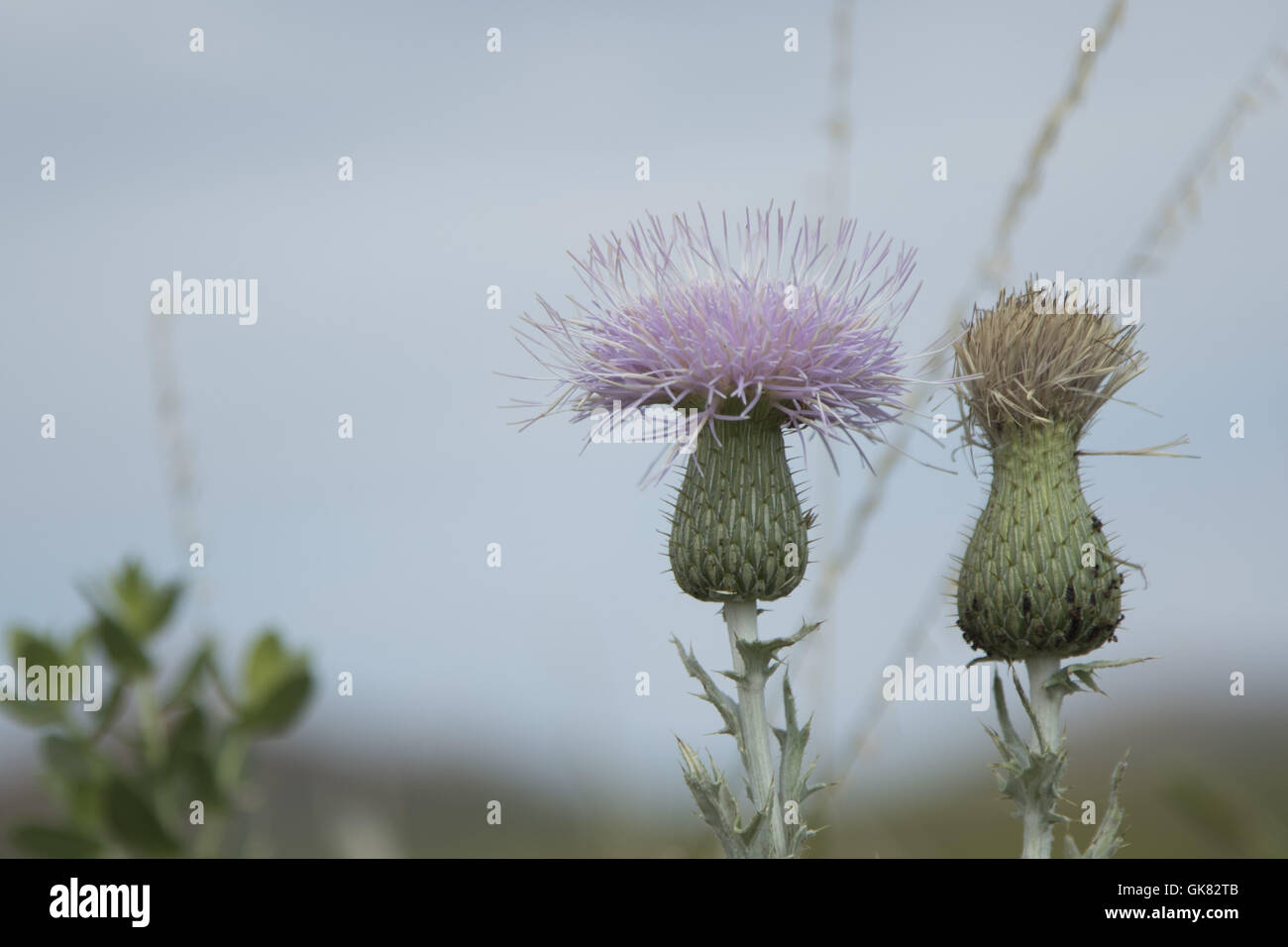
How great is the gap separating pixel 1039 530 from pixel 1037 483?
0.21 m

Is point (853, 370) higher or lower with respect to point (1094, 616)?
higher

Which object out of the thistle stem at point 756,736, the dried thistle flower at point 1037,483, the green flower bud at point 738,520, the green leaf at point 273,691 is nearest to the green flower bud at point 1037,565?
the dried thistle flower at point 1037,483

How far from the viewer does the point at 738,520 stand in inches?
163

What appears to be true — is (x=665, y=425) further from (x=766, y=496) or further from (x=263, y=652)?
(x=263, y=652)

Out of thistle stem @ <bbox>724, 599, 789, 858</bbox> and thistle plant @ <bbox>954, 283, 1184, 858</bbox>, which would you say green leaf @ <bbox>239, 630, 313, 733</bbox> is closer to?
thistle stem @ <bbox>724, 599, 789, 858</bbox>

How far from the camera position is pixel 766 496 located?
423 cm

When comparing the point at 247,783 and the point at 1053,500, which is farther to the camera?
the point at 1053,500

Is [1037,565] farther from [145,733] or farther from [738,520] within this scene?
[145,733]

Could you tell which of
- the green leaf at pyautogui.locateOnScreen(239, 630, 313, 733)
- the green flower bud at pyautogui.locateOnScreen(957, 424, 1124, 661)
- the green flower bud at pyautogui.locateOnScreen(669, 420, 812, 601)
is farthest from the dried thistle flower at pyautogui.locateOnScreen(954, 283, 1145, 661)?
the green leaf at pyautogui.locateOnScreen(239, 630, 313, 733)

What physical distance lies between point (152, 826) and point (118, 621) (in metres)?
0.19

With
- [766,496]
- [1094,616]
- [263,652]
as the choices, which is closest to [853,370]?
[766,496]

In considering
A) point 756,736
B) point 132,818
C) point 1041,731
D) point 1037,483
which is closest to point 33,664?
point 132,818

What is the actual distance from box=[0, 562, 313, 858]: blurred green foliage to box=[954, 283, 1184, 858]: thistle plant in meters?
3.40

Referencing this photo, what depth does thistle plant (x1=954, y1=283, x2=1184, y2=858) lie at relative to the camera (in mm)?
4133
